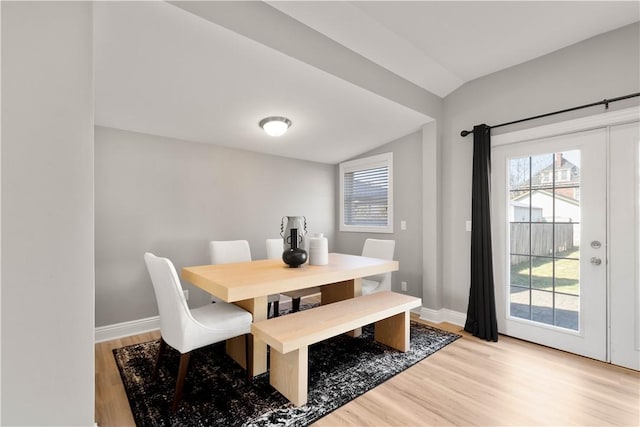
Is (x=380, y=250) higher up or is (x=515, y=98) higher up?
(x=515, y=98)

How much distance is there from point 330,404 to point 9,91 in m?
2.27

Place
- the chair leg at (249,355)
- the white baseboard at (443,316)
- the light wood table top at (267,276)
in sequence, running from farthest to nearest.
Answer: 1. the white baseboard at (443,316)
2. the chair leg at (249,355)
3. the light wood table top at (267,276)

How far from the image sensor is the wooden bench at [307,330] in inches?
73.5

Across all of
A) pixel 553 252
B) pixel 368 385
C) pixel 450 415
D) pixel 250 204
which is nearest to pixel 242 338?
pixel 368 385

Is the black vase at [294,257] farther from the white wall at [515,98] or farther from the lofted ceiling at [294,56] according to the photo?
the white wall at [515,98]

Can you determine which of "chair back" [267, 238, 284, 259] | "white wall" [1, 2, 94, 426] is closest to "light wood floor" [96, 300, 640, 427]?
"white wall" [1, 2, 94, 426]

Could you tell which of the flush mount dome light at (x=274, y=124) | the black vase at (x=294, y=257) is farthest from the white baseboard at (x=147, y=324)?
the flush mount dome light at (x=274, y=124)

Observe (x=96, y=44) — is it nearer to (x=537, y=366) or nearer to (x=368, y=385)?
(x=368, y=385)

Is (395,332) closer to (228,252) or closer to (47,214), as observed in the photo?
(228,252)

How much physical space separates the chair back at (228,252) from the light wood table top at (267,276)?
0.45 meters

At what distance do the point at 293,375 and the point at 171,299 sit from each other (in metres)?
0.90

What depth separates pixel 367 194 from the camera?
174 inches

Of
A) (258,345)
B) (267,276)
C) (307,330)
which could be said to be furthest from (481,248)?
(258,345)

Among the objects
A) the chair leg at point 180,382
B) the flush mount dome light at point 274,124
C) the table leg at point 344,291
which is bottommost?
the chair leg at point 180,382
